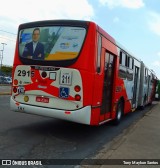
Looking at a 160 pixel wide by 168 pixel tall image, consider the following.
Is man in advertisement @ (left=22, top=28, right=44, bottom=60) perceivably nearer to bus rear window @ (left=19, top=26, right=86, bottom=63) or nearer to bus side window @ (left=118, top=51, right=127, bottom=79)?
bus rear window @ (left=19, top=26, right=86, bottom=63)

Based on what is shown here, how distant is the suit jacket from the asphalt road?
7.42 ft

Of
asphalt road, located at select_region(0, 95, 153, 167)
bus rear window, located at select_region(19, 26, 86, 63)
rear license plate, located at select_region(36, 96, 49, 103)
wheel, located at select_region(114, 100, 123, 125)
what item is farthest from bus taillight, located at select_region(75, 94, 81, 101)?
wheel, located at select_region(114, 100, 123, 125)

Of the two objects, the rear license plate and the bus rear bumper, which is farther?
the rear license plate

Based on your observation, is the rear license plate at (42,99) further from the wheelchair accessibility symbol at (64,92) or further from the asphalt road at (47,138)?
the asphalt road at (47,138)

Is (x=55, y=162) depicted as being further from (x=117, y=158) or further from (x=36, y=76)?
(x=36, y=76)

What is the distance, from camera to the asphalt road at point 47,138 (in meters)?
7.27

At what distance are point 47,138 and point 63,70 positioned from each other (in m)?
1.95

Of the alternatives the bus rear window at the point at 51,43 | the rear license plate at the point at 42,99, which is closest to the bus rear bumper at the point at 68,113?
the rear license plate at the point at 42,99

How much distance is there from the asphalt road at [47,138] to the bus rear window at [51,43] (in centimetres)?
220

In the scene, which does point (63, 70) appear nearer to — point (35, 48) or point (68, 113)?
point (68, 113)

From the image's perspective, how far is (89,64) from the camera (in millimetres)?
8656

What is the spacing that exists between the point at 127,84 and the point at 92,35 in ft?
18.7

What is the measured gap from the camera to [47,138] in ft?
29.3

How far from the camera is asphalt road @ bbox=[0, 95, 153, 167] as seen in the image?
7.27 m
